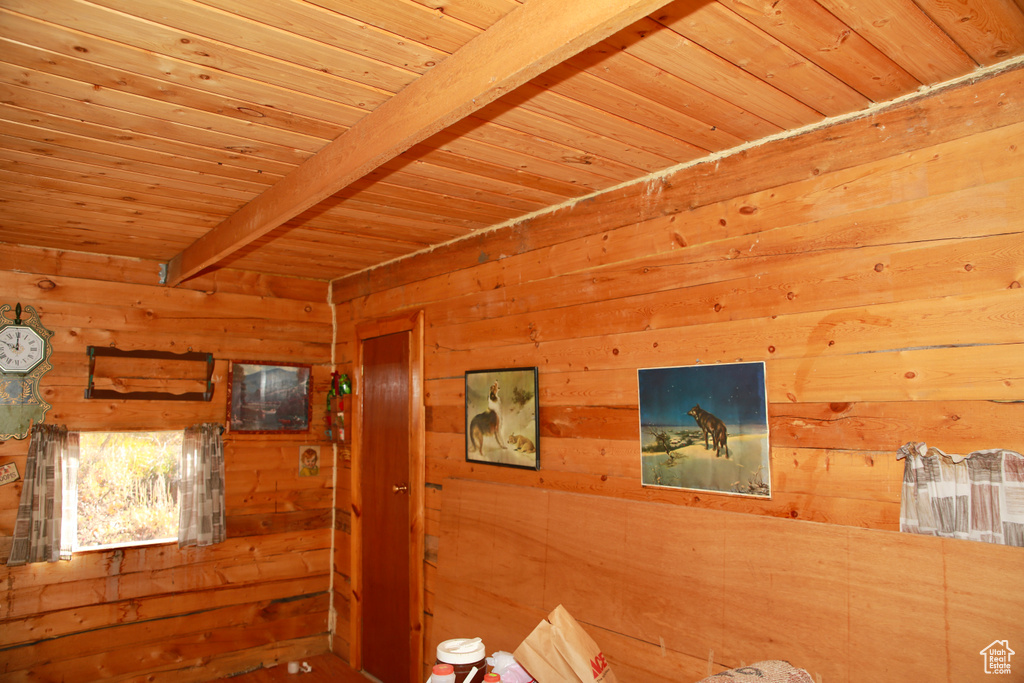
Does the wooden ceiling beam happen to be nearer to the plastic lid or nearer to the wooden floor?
the plastic lid

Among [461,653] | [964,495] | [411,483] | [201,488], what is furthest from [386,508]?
[964,495]

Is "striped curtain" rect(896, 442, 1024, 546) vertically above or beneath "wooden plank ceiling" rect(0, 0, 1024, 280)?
beneath

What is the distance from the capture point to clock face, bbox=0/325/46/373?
12.0 feet

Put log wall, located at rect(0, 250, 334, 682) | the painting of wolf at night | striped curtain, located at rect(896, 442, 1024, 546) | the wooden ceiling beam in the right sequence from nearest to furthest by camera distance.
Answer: the wooden ceiling beam, striped curtain, located at rect(896, 442, 1024, 546), the painting of wolf at night, log wall, located at rect(0, 250, 334, 682)

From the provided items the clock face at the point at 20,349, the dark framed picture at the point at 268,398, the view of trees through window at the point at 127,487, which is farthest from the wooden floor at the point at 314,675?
the clock face at the point at 20,349

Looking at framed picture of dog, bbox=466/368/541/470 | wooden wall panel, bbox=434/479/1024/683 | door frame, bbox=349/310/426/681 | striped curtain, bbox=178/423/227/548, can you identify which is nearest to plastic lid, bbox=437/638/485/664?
wooden wall panel, bbox=434/479/1024/683

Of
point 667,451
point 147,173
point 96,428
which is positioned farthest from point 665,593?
point 96,428

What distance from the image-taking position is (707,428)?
241 cm

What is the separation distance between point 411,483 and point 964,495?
2784mm

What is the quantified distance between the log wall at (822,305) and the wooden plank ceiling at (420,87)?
159 millimetres

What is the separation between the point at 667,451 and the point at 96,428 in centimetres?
333

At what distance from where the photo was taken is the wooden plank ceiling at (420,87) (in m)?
1.60

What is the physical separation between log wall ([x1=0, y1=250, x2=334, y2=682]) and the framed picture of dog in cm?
175

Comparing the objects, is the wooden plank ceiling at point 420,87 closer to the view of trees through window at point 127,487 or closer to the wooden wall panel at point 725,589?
the wooden wall panel at point 725,589
